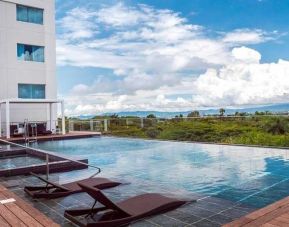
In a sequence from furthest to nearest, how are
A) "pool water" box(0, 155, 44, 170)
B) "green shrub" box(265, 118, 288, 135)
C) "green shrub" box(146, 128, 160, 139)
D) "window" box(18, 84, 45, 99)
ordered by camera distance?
1. "window" box(18, 84, 45, 99)
2. "green shrub" box(146, 128, 160, 139)
3. "green shrub" box(265, 118, 288, 135)
4. "pool water" box(0, 155, 44, 170)

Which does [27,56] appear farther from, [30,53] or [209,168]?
[209,168]

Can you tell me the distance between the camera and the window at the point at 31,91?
19.2 metres

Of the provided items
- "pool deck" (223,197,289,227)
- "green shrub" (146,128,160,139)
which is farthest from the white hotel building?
"pool deck" (223,197,289,227)

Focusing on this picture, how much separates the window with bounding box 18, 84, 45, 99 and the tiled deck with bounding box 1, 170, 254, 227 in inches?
532

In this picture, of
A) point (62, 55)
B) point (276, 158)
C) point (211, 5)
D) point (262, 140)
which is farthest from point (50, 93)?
point (276, 158)

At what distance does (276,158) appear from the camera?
9.20 meters

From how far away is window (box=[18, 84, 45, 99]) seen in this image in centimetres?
1916

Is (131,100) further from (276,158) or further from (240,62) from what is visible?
(276,158)

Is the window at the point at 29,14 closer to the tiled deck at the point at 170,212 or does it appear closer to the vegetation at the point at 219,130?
the vegetation at the point at 219,130

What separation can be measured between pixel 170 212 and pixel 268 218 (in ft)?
4.22

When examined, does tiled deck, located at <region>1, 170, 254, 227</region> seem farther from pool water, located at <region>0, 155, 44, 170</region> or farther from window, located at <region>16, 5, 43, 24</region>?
window, located at <region>16, 5, 43, 24</region>

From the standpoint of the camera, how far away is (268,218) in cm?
387

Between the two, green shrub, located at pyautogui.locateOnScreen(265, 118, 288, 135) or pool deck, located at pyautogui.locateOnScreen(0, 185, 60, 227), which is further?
green shrub, located at pyautogui.locateOnScreen(265, 118, 288, 135)

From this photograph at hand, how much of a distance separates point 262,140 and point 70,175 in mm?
8389
